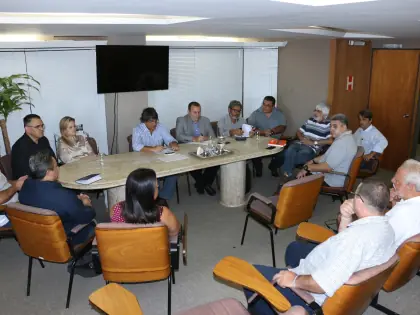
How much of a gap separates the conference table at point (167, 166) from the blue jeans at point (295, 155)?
687mm

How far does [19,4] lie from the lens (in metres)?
2.04

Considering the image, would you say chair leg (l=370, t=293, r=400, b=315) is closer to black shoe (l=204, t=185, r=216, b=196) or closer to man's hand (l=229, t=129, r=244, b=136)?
black shoe (l=204, t=185, r=216, b=196)

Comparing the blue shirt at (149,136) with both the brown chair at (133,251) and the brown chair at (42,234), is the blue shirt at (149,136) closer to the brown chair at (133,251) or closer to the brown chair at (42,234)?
the brown chair at (42,234)

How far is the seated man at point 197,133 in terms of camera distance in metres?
5.47

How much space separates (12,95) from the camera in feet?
16.6

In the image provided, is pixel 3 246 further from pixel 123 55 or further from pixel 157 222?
pixel 123 55

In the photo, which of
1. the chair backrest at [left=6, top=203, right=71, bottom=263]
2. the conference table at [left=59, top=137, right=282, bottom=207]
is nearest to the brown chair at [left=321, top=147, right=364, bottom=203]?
the conference table at [left=59, top=137, right=282, bottom=207]

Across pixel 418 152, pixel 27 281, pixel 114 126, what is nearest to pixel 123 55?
pixel 114 126

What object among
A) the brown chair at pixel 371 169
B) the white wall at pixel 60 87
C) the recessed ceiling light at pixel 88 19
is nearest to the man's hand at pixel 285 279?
the recessed ceiling light at pixel 88 19

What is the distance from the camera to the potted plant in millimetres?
4699

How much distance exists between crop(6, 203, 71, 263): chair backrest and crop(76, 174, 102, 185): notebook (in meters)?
0.78

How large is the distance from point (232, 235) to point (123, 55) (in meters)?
2.95

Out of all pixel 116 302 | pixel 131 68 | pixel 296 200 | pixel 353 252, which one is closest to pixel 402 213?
pixel 353 252

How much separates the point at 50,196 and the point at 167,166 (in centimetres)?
137
